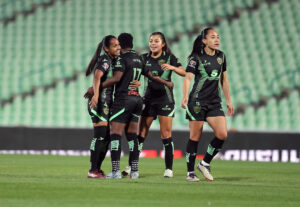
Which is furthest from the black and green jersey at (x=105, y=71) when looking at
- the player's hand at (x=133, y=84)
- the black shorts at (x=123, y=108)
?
the player's hand at (x=133, y=84)

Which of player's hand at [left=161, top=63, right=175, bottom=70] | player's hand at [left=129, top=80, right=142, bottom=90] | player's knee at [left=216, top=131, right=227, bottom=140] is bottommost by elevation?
player's knee at [left=216, top=131, right=227, bottom=140]

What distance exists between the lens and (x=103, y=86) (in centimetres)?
934

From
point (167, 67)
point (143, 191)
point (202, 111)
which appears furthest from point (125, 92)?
point (143, 191)

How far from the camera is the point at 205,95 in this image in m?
9.21

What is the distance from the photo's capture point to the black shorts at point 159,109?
398 inches

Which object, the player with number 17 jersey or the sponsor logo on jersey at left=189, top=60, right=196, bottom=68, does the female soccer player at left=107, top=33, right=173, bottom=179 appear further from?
the sponsor logo on jersey at left=189, top=60, right=196, bottom=68

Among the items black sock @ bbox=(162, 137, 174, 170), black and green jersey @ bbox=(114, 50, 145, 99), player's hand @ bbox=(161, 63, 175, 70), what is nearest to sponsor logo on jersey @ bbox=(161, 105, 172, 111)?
black sock @ bbox=(162, 137, 174, 170)

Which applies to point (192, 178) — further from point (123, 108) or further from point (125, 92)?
point (125, 92)

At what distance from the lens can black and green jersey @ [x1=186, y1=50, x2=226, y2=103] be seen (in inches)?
363

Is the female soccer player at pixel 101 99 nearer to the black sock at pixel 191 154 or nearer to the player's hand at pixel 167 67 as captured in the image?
the player's hand at pixel 167 67

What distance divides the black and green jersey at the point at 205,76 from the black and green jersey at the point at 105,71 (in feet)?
3.42

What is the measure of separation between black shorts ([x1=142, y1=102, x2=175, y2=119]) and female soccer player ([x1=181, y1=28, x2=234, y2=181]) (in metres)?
0.79

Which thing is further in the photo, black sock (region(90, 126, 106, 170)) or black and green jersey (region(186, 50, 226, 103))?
black sock (region(90, 126, 106, 170))

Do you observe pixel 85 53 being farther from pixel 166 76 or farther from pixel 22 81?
pixel 166 76
